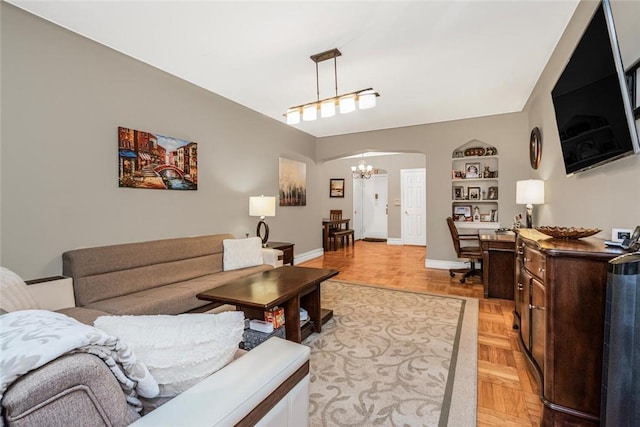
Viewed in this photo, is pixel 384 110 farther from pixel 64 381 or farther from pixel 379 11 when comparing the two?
pixel 64 381

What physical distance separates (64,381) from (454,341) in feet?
9.10

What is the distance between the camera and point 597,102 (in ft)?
5.64

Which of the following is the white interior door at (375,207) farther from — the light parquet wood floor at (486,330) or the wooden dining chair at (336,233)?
the light parquet wood floor at (486,330)

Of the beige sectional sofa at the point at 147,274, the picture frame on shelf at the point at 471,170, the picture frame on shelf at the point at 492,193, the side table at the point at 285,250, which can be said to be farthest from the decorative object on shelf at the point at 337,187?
the beige sectional sofa at the point at 147,274

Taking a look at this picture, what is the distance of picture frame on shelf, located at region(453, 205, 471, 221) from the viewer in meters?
5.45

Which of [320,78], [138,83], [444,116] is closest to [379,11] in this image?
[320,78]

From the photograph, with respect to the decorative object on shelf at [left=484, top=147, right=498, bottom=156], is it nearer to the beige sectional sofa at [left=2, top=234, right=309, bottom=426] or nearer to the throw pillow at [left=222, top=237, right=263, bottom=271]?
the throw pillow at [left=222, top=237, right=263, bottom=271]

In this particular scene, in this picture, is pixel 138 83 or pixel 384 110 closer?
pixel 138 83

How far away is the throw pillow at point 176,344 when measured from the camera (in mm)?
890

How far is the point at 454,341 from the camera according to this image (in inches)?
104

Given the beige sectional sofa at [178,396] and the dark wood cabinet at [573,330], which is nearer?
the beige sectional sofa at [178,396]

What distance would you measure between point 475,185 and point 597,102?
389cm

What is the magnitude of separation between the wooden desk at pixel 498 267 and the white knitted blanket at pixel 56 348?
12.9 feet

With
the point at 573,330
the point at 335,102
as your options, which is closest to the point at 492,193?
the point at 335,102
